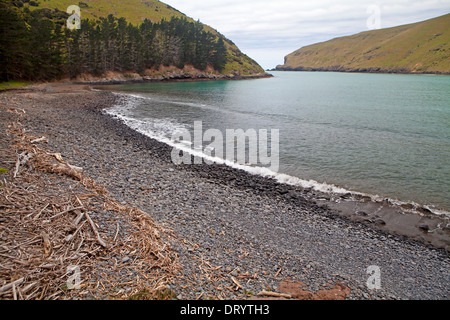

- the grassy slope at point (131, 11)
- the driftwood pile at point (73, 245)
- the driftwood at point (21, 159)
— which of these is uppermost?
the grassy slope at point (131, 11)

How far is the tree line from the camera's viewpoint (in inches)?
2297

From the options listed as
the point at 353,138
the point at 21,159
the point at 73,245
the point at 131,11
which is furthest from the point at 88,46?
the point at 73,245

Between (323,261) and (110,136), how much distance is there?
81.5ft

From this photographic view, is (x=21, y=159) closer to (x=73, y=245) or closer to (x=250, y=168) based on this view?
(x=73, y=245)

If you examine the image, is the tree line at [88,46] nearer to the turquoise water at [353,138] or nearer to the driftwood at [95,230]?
the turquoise water at [353,138]

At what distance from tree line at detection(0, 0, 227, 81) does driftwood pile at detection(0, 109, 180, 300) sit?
194 feet

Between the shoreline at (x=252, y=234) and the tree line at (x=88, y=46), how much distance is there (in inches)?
2012

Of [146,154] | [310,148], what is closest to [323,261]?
[146,154]

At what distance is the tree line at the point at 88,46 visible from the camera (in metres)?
58.3

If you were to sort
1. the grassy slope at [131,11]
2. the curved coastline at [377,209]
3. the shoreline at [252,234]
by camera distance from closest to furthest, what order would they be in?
the shoreline at [252,234] → the curved coastline at [377,209] → the grassy slope at [131,11]

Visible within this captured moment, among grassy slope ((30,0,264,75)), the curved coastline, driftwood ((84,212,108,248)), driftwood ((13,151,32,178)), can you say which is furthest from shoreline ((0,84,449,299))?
grassy slope ((30,0,264,75))

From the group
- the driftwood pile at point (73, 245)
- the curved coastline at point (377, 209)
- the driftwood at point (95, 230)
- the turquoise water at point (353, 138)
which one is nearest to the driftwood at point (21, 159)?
the driftwood pile at point (73, 245)
